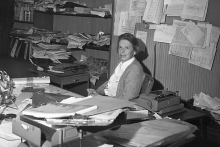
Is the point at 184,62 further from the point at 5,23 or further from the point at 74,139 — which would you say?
the point at 5,23

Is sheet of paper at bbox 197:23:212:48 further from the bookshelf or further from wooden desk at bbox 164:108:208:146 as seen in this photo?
the bookshelf

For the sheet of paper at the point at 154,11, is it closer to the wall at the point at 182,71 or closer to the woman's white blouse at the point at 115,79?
the wall at the point at 182,71

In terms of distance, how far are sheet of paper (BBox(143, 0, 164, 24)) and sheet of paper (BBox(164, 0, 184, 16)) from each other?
0.07 meters

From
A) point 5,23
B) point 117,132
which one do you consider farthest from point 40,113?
point 5,23

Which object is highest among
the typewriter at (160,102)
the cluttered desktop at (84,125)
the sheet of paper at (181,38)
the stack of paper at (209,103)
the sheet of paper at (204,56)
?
the sheet of paper at (181,38)

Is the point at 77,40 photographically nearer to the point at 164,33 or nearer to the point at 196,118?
the point at 164,33

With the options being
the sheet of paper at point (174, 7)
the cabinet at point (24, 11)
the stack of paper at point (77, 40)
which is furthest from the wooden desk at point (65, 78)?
the cabinet at point (24, 11)

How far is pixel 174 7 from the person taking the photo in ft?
11.0

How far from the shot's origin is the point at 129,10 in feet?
12.3

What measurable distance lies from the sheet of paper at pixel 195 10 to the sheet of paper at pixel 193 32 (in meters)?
0.07

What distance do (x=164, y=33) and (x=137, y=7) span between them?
1.59 feet

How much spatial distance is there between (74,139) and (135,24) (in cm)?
266

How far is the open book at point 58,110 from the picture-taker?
1.24m

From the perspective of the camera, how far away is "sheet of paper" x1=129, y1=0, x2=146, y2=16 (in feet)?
11.9
